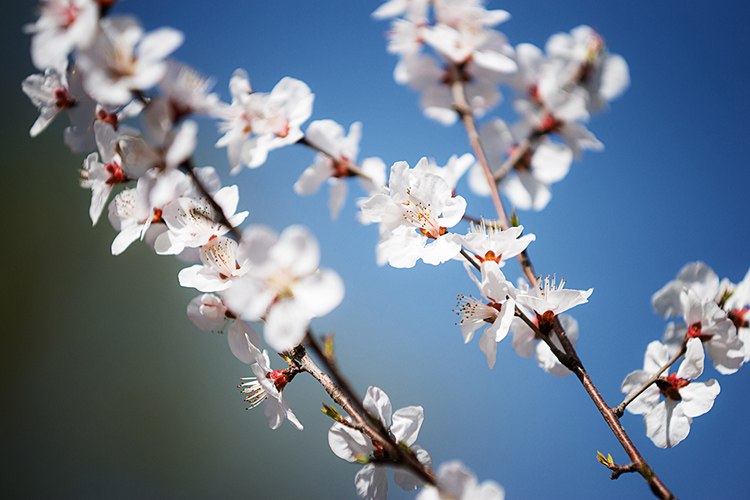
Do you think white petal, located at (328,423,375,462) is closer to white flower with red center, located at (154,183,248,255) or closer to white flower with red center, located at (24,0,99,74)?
white flower with red center, located at (154,183,248,255)

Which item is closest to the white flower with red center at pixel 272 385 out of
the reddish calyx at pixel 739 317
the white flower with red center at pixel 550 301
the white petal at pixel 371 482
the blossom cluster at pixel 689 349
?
the white petal at pixel 371 482

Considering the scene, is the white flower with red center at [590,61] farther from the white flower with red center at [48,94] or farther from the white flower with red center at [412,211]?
the white flower with red center at [48,94]

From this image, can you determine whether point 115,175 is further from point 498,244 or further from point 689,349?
point 689,349

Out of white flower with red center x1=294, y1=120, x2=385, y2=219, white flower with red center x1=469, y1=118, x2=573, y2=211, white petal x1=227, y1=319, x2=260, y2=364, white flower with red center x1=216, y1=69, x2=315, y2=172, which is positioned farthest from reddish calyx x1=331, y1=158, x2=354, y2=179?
white petal x1=227, y1=319, x2=260, y2=364

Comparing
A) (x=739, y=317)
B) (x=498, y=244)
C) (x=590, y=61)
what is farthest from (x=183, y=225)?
(x=739, y=317)

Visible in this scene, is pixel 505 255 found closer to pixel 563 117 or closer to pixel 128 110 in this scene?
pixel 563 117

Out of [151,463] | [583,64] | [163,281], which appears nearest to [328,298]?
[583,64]
